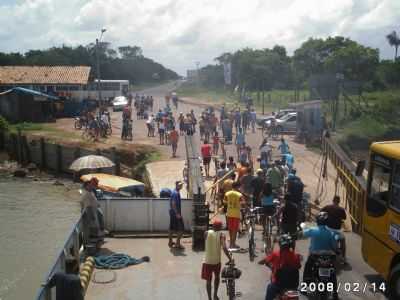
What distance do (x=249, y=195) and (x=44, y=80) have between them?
38869 mm

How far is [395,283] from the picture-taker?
29.1 feet

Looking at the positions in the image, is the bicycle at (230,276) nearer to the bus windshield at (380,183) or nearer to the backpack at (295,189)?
the bus windshield at (380,183)

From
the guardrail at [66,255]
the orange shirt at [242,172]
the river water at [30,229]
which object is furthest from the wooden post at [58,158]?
the guardrail at [66,255]

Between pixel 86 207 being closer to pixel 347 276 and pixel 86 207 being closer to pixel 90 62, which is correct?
pixel 347 276

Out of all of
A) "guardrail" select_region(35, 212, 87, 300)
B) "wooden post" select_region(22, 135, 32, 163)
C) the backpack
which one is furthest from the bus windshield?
"wooden post" select_region(22, 135, 32, 163)

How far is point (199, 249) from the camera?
1280 centimetres

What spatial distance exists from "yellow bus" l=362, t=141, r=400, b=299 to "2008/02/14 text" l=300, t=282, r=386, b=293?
19.5 inches

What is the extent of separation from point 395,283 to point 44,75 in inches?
1813

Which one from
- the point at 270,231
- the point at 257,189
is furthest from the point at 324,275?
the point at 257,189

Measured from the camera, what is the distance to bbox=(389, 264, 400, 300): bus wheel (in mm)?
8781

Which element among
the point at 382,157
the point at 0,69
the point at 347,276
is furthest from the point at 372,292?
the point at 0,69

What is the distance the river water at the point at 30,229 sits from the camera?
1523 cm

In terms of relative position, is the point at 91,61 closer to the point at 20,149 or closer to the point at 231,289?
the point at 20,149

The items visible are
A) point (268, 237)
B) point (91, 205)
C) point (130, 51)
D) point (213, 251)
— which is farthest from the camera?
point (130, 51)
